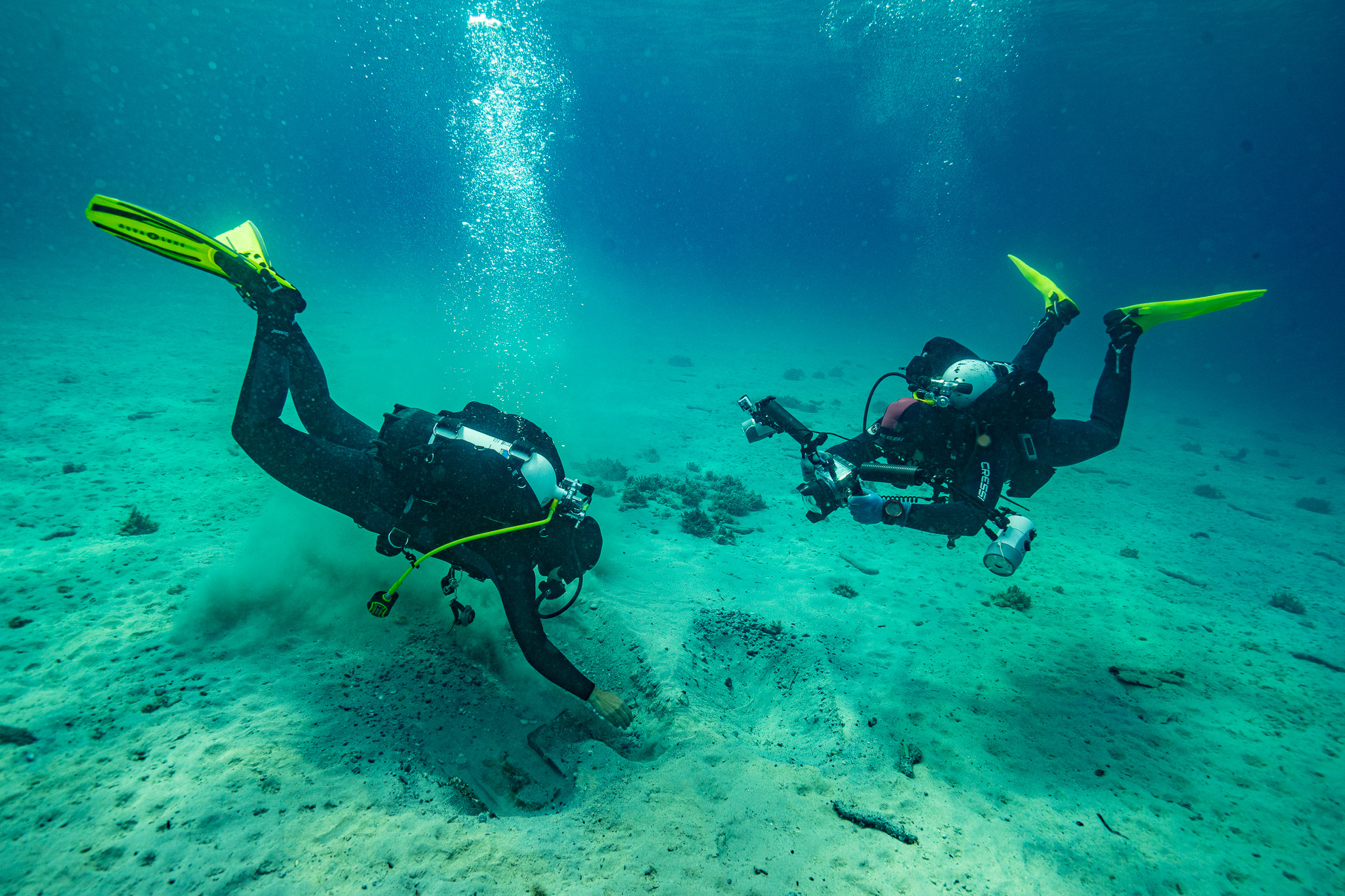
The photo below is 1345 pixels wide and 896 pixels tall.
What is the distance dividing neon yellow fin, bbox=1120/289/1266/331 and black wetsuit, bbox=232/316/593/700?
7167 mm

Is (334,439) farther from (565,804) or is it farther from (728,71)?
(728,71)

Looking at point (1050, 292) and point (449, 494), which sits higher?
point (1050, 292)

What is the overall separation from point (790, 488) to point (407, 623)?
8807mm

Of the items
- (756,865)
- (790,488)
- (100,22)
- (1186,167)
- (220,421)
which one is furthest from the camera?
(1186,167)

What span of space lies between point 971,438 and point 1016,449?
78 centimetres

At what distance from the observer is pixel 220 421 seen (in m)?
10.4

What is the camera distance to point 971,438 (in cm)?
491

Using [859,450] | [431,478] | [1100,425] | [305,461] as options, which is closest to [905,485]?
[859,450]

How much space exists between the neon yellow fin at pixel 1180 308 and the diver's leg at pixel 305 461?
8.20 metres

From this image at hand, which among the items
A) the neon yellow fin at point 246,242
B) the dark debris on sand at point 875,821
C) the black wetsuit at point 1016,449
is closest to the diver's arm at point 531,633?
the dark debris on sand at point 875,821

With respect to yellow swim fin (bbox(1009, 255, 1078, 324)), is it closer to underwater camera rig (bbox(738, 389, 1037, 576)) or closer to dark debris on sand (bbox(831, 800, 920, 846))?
underwater camera rig (bbox(738, 389, 1037, 576))

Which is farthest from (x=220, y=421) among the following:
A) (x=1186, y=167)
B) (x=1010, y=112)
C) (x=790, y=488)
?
(x=1186, y=167)

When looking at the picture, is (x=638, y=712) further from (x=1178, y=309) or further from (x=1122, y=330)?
(x=1178, y=309)

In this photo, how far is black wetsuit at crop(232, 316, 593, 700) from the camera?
3680 mm
